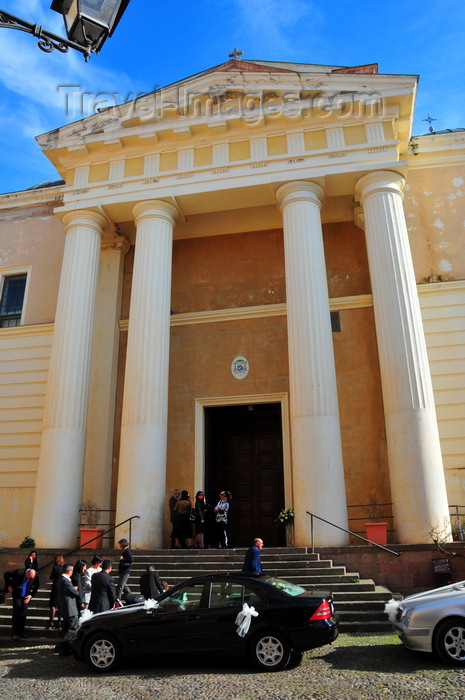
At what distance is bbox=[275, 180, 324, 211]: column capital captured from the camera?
50.0 ft

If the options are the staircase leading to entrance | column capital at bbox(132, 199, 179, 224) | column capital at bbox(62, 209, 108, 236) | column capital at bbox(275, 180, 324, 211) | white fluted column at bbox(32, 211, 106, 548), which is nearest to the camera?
the staircase leading to entrance

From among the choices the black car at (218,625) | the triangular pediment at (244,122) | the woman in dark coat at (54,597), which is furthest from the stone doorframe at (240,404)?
the black car at (218,625)

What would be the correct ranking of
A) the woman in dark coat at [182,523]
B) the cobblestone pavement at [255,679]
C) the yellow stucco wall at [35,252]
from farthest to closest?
the yellow stucco wall at [35,252] → the woman in dark coat at [182,523] → the cobblestone pavement at [255,679]

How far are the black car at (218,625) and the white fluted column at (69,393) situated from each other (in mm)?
6204

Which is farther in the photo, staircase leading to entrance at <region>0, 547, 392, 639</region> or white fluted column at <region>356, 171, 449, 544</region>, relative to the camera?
white fluted column at <region>356, 171, 449, 544</region>

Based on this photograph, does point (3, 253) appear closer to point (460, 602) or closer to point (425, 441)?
point (425, 441)

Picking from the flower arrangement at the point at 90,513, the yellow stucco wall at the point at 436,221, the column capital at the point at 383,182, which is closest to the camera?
the flower arrangement at the point at 90,513

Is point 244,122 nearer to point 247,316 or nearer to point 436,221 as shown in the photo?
point 247,316

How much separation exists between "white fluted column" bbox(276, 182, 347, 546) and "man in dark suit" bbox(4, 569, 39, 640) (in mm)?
5567

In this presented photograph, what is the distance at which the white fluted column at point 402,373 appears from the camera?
1203cm

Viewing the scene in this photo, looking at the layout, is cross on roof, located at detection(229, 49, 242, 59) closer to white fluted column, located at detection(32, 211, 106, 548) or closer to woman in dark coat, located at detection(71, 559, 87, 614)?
white fluted column, located at detection(32, 211, 106, 548)

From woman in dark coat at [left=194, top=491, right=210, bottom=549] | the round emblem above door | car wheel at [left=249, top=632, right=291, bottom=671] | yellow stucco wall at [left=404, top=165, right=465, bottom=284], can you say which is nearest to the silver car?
car wheel at [left=249, top=632, right=291, bottom=671]

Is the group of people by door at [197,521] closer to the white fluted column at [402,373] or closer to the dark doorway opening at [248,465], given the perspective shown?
the dark doorway opening at [248,465]

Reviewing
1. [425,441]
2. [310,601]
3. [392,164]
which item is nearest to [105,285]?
[392,164]
